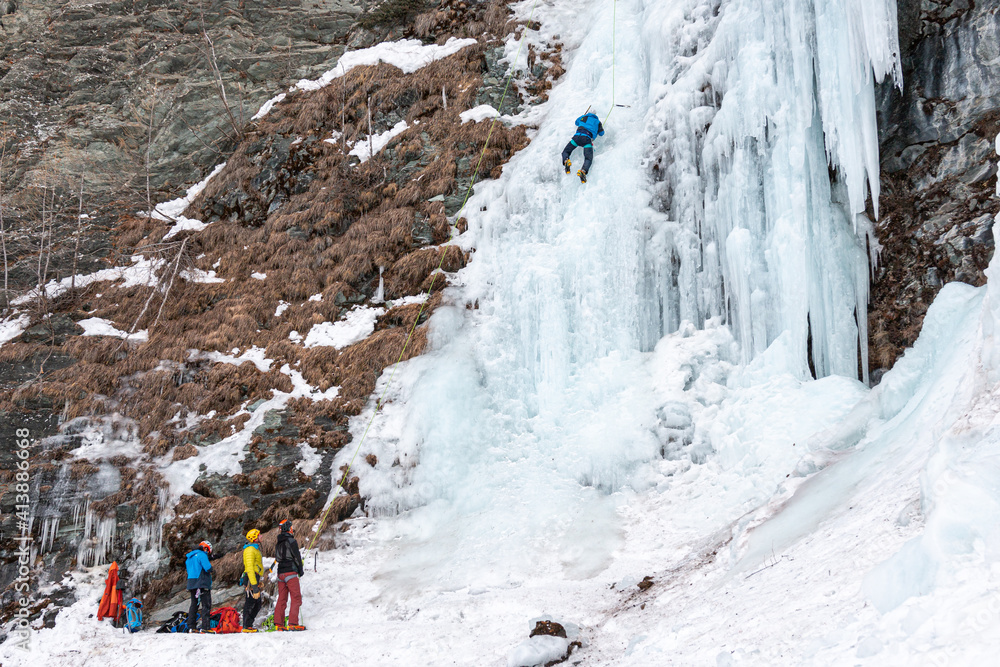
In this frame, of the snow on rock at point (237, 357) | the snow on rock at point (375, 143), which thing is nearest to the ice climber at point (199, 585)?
the snow on rock at point (237, 357)

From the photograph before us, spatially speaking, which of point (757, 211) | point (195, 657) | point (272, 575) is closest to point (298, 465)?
point (272, 575)

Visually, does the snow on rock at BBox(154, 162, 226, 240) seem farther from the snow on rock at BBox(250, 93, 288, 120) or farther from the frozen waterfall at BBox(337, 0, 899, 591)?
the frozen waterfall at BBox(337, 0, 899, 591)

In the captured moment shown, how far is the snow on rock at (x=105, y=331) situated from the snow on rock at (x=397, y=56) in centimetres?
818

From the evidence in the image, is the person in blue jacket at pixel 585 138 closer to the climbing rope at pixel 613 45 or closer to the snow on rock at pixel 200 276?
the climbing rope at pixel 613 45

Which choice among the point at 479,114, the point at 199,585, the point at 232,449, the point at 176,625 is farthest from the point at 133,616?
the point at 479,114

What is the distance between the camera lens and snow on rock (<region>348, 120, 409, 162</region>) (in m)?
14.9

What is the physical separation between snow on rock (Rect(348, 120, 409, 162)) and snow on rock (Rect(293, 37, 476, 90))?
6.72ft

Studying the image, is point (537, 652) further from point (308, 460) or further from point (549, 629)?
point (308, 460)

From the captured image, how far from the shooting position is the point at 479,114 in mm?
14344

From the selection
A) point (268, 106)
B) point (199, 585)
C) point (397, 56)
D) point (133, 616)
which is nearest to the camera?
point (199, 585)

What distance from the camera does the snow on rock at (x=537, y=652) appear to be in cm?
477

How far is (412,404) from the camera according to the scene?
10516 millimetres

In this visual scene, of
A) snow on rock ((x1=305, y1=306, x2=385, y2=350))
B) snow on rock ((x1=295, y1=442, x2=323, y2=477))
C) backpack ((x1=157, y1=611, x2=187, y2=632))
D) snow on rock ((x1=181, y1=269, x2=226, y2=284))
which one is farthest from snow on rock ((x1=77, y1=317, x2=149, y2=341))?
backpack ((x1=157, y1=611, x2=187, y2=632))

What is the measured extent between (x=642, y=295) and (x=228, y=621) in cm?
720
